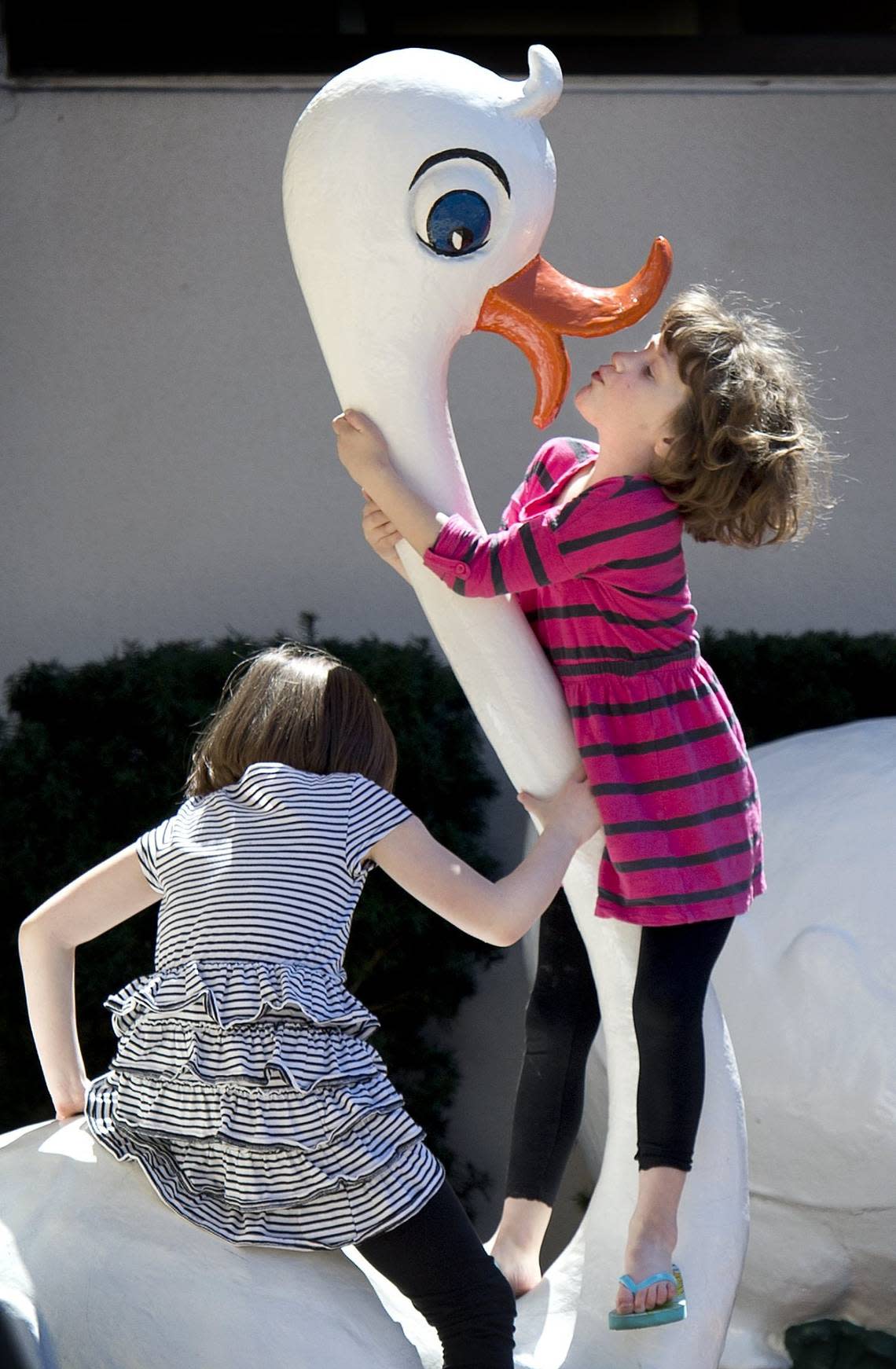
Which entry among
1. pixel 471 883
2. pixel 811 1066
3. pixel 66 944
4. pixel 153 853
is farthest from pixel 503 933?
pixel 811 1066

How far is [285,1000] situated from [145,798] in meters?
1.86

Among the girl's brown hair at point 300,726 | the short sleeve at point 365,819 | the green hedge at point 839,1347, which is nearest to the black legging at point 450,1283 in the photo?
the short sleeve at point 365,819

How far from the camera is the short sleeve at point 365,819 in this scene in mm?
1958

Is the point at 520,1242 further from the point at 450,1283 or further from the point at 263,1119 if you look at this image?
the point at 263,1119

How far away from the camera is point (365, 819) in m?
1.97

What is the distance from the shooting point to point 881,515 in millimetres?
4648

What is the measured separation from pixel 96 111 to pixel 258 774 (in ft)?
9.60

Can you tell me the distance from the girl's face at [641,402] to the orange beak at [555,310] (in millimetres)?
59

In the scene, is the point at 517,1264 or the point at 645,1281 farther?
the point at 517,1264

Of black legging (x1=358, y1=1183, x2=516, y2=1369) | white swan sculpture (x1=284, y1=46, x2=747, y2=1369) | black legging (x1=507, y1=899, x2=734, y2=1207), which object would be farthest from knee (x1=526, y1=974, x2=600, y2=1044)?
black legging (x1=358, y1=1183, x2=516, y2=1369)

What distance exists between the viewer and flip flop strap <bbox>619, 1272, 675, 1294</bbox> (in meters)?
1.97

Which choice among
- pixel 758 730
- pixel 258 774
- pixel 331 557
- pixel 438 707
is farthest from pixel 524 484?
pixel 331 557

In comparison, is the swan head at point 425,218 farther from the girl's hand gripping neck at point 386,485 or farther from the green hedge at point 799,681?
the green hedge at point 799,681

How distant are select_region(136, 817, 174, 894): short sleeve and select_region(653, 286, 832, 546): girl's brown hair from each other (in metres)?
0.75
